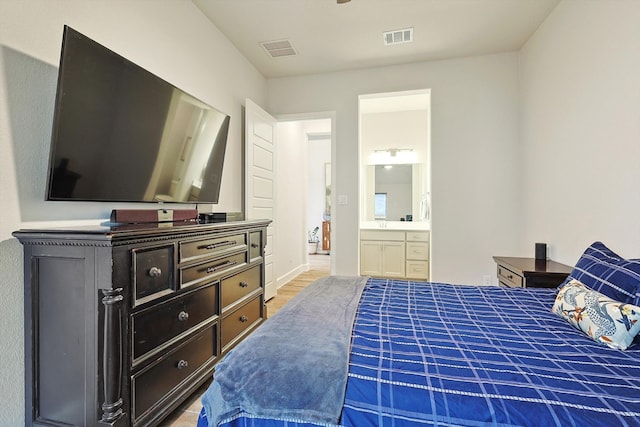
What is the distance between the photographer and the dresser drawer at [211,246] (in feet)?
5.46

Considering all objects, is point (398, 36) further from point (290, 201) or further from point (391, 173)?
point (290, 201)

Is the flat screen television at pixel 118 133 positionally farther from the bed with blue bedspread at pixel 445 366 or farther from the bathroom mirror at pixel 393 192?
the bathroom mirror at pixel 393 192

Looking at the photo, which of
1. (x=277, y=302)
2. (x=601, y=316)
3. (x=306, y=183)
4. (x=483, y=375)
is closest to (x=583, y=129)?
(x=601, y=316)

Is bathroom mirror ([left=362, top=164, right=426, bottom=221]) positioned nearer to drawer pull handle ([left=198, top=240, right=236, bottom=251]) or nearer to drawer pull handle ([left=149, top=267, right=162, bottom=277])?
drawer pull handle ([left=198, top=240, right=236, bottom=251])

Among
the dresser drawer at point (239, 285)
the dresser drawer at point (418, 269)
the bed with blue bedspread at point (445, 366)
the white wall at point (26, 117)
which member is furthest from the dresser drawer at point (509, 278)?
the white wall at point (26, 117)

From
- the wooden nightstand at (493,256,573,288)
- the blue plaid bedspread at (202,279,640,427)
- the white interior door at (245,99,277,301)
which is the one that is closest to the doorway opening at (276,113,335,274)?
the white interior door at (245,99,277,301)

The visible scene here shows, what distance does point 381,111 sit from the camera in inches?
201

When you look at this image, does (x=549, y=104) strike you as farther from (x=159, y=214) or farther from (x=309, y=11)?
(x=159, y=214)

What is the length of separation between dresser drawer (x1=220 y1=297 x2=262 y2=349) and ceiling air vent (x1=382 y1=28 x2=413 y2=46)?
9.27 feet

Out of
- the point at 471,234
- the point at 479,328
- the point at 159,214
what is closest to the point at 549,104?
the point at 471,234

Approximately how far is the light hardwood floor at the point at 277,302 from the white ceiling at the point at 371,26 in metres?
2.79

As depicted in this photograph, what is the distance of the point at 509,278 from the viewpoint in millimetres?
2701

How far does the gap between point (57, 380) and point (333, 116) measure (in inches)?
138

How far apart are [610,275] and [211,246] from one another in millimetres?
2000
